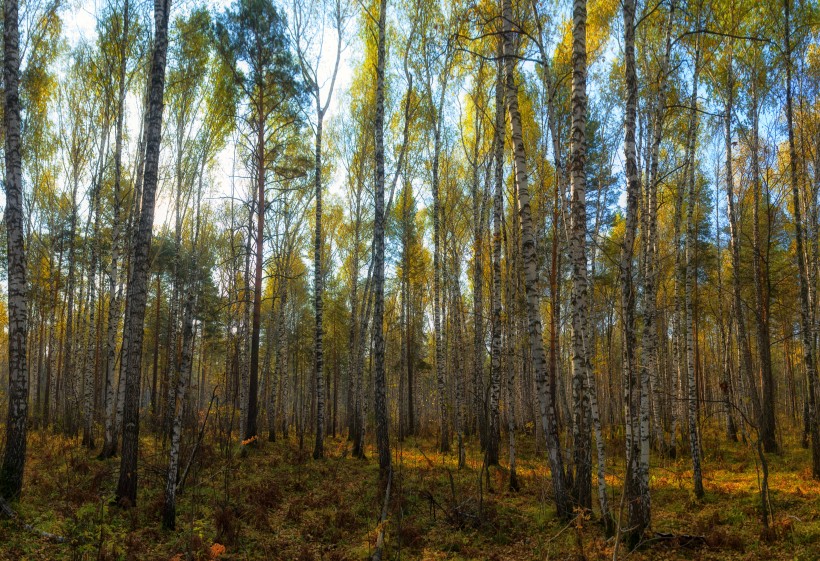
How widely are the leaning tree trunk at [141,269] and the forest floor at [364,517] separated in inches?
24.1

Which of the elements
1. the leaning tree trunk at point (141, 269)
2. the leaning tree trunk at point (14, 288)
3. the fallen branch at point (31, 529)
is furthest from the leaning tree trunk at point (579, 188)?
the leaning tree trunk at point (14, 288)

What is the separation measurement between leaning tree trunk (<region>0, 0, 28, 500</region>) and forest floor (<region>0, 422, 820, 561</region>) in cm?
67

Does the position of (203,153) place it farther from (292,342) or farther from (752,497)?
(752,497)

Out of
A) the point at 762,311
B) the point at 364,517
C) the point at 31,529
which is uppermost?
the point at 762,311

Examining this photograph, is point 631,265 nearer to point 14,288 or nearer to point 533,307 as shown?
point 533,307

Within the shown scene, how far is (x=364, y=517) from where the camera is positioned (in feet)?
26.1

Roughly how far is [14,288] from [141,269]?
1816 millimetres

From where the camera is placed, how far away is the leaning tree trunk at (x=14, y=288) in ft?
22.4

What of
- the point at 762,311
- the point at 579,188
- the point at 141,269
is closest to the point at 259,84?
the point at 141,269

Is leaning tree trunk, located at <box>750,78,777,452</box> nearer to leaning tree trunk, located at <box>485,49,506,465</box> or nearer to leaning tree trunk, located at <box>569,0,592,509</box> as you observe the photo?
leaning tree trunk, located at <box>485,49,506,465</box>

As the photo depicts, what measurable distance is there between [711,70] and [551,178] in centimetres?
474

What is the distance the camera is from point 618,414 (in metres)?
29.8

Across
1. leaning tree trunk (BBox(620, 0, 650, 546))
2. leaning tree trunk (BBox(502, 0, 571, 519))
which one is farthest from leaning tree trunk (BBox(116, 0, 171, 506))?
leaning tree trunk (BBox(620, 0, 650, 546))

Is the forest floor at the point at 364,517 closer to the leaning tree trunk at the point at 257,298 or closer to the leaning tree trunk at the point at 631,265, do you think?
the leaning tree trunk at the point at 631,265
